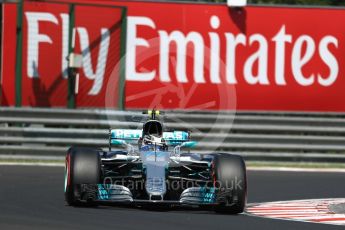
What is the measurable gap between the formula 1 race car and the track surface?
0.53ft

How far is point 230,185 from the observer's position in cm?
1230

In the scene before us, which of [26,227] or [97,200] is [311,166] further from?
[26,227]

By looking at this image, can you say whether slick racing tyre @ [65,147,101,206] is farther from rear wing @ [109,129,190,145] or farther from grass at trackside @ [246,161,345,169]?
grass at trackside @ [246,161,345,169]

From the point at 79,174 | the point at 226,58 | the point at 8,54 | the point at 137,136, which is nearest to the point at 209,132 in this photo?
the point at 226,58

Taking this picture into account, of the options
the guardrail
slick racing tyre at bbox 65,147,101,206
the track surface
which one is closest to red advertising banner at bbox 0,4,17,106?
the guardrail

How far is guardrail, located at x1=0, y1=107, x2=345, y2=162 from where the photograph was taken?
2038cm

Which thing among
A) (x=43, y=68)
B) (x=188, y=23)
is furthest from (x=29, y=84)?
(x=188, y=23)

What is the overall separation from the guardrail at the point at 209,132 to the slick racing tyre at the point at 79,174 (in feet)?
25.1

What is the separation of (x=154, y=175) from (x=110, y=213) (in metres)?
0.79

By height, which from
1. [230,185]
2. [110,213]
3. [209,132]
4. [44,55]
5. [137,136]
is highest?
[44,55]

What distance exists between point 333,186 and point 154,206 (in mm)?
5330

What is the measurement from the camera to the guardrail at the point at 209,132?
2038cm

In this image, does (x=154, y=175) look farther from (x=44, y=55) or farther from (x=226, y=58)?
(x=226, y=58)

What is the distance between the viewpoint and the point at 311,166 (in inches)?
829
